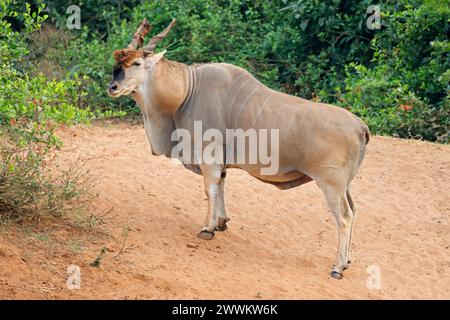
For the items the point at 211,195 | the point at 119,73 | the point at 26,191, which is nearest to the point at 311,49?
the point at 211,195

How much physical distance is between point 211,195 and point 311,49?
6.83 m

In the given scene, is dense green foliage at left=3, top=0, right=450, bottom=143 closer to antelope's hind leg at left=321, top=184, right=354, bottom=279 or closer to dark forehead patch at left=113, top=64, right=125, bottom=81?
antelope's hind leg at left=321, top=184, right=354, bottom=279

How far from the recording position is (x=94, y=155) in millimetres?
9906

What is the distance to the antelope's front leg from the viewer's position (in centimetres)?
775

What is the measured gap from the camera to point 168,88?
784 centimetres

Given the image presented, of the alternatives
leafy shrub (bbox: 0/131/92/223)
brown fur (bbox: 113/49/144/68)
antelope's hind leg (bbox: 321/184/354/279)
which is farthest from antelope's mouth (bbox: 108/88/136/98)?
antelope's hind leg (bbox: 321/184/354/279)

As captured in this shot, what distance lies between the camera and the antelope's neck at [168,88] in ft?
25.6

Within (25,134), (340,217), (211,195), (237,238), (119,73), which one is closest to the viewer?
(340,217)

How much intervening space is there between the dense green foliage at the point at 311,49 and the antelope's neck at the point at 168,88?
477 centimetres

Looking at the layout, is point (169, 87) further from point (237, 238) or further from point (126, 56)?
point (237, 238)

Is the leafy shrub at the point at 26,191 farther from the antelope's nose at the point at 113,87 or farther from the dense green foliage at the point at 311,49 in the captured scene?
the dense green foliage at the point at 311,49

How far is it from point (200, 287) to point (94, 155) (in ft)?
12.0

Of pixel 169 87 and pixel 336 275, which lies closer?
pixel 336 275

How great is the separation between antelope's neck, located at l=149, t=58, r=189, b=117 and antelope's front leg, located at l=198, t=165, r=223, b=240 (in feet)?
1.98
